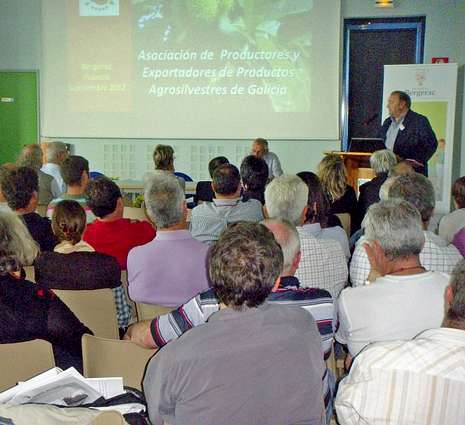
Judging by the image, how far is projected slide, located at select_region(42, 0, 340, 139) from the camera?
898cm

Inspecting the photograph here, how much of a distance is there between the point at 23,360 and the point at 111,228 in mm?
1755

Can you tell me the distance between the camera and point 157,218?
133 inches

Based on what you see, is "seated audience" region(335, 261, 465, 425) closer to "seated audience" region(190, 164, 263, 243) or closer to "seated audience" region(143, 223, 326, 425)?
"seated audience" region(143, 223, 326, 425)

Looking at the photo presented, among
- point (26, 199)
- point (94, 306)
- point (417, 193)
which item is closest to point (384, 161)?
point (417, 193)

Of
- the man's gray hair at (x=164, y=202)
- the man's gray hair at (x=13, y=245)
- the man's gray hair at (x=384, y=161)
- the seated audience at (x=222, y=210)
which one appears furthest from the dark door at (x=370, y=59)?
the man's gray hair at (x=13, y=245)

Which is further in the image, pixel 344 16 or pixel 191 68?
pixel 191 68

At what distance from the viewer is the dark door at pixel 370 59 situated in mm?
9156

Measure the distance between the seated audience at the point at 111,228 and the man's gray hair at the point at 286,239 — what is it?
144 cm

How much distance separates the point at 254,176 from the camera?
5480 mm

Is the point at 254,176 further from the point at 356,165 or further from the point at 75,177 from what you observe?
the point at 356,165

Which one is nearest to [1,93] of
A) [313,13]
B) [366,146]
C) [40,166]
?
[40,166]

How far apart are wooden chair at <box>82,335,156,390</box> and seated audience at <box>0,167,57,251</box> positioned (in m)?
1.79

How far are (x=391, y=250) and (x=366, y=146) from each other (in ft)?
17.2

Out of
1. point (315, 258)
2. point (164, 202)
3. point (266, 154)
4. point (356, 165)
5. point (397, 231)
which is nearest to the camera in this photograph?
point (397, 231)
